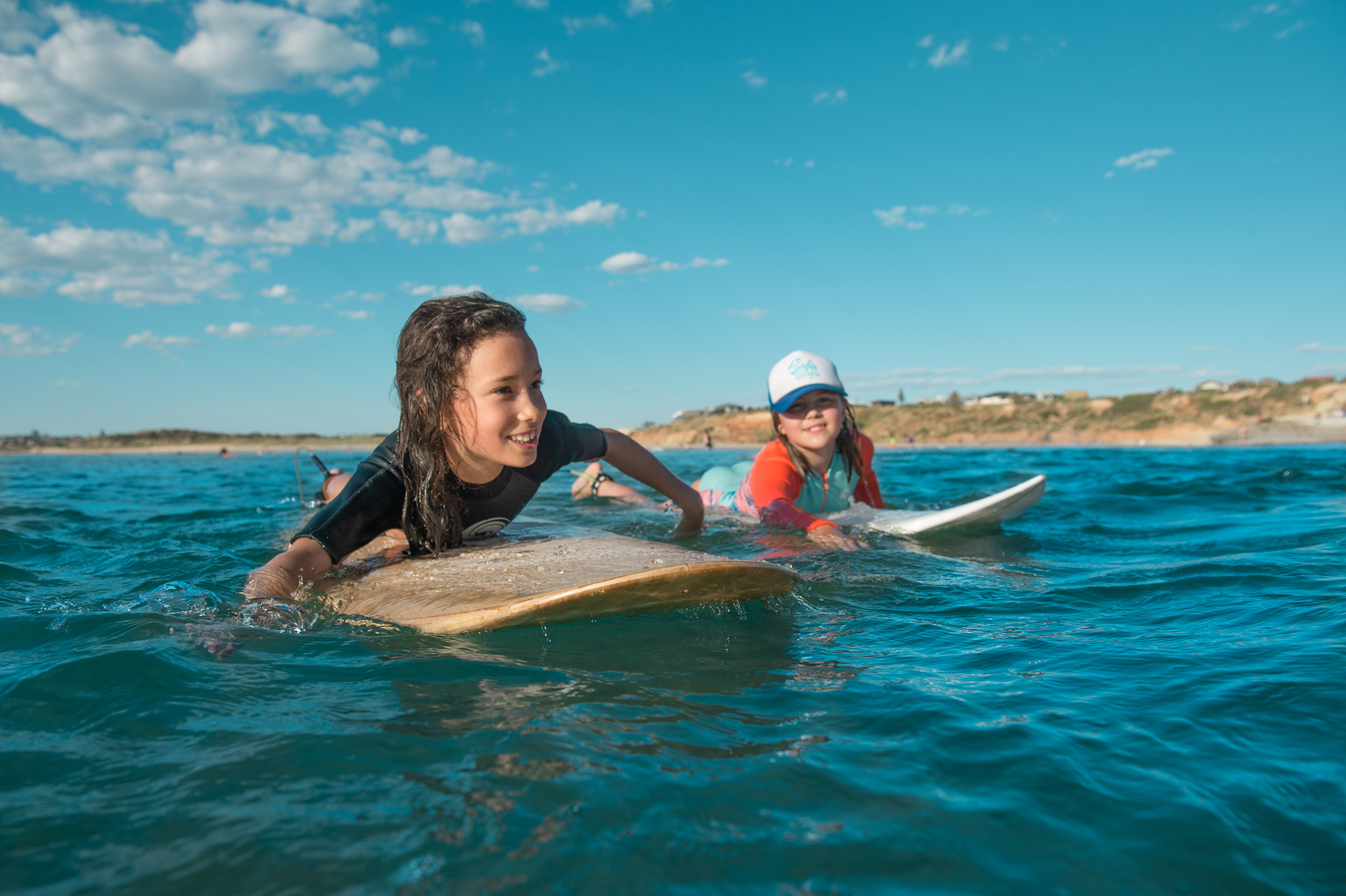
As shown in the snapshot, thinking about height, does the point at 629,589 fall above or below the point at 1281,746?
above

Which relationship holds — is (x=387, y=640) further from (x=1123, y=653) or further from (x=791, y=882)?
(x=1123, y=653)

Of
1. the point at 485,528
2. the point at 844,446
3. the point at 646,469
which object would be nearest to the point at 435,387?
the point at 485,528

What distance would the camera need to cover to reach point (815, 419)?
5.55 metres

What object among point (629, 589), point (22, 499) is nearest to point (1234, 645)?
point (629, 589)

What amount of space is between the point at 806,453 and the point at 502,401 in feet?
10.9

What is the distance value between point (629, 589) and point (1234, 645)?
6.87 ft

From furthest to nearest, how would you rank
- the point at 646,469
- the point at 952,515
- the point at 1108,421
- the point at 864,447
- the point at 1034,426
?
1. the point at 1034,426
2. the point at 1108,421
3. the point at 864,447
4. the point at 952,515
5. the point at 646,469

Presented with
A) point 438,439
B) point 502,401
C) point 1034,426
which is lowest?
point 1034,426

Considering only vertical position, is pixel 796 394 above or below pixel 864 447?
above

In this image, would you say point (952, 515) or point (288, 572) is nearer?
point (288, 572)

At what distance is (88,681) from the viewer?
2.14 m

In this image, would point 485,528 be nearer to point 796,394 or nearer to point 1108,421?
point 796,394

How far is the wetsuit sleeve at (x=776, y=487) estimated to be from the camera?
17.1 ft

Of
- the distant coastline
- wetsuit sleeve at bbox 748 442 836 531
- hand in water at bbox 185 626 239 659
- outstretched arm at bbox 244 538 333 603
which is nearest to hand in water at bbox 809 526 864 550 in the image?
wetsuit sleeve at bbox 748 442 836 531
